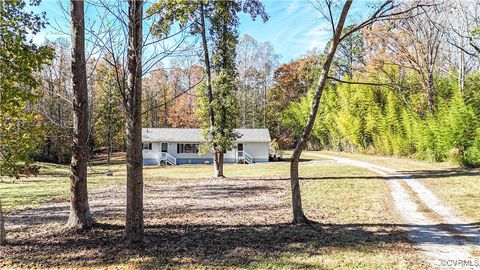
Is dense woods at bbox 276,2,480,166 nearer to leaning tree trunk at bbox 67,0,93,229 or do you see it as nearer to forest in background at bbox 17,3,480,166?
forest in background at bbox 17,3,480,166

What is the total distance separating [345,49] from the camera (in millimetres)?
42156

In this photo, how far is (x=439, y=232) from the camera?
6.56 metres

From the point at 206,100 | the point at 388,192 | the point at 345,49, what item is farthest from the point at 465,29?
the point at 345,49

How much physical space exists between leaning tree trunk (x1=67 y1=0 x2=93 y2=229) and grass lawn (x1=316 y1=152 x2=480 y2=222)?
26.0 feet

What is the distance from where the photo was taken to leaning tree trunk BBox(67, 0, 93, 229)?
20.5 feet

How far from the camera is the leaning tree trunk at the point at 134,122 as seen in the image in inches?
206

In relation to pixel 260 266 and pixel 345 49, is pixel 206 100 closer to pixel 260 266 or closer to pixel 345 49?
pixel 260 266

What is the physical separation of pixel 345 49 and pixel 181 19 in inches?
1473

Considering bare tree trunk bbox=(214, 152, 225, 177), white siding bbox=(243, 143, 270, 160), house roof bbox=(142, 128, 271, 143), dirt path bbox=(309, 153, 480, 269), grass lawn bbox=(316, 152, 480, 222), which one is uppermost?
house roof bbox=(142, 128, 271, 143)

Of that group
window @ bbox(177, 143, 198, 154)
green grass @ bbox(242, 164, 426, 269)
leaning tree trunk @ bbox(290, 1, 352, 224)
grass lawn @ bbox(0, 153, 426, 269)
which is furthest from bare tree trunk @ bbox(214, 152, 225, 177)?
window @ bbox(177, 143, 198, 154)

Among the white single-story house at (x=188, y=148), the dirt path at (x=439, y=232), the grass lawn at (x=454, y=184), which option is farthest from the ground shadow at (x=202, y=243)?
the white single-story house at (x=188, y=148)

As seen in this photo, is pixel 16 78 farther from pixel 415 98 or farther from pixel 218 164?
pixel 415 98

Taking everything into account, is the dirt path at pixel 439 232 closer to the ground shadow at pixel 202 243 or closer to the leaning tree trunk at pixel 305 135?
the ground shadow at pixel 202 243

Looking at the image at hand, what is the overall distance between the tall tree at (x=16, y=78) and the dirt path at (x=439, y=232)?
632 centimetres
